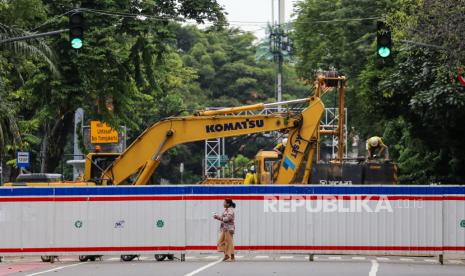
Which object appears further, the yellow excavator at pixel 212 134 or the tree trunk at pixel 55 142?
the tree trunk at pixel 55 142

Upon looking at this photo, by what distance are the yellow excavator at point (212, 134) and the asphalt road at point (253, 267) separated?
4.63m

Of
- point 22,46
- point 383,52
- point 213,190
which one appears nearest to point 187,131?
point 213,190

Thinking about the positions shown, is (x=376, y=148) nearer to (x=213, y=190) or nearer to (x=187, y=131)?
(x=187, y=131)

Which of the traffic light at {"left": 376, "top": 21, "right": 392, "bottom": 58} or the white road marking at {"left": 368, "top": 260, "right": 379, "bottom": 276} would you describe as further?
the traffic light at {"left": 376, "top": 21, "right": 392, "bottom": 58}

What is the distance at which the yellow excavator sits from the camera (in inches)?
1313

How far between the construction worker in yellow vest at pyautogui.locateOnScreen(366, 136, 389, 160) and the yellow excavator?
3937 millimetres

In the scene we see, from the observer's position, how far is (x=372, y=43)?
55.7m

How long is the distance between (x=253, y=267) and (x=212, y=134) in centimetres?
959

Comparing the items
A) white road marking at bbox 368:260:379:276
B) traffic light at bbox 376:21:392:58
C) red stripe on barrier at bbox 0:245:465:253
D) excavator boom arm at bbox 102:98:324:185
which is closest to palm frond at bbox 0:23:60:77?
excavator boom arm at bbox 102:98:324:185

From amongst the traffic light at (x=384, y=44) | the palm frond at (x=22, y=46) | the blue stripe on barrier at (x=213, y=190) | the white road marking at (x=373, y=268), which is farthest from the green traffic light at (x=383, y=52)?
the palm frond at (x=22, y=46)

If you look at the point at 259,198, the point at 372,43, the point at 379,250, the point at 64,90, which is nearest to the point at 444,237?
the point at 379,250

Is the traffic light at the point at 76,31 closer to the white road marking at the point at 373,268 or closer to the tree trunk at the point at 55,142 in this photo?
the white road marking at the point at 373,268

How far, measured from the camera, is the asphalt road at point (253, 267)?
22.8m

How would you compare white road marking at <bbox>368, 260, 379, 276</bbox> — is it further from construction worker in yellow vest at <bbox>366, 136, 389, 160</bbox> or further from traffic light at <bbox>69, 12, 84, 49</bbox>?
construction worker in yellow vest at <bbox>366, 136, 389, 160</bbox>
